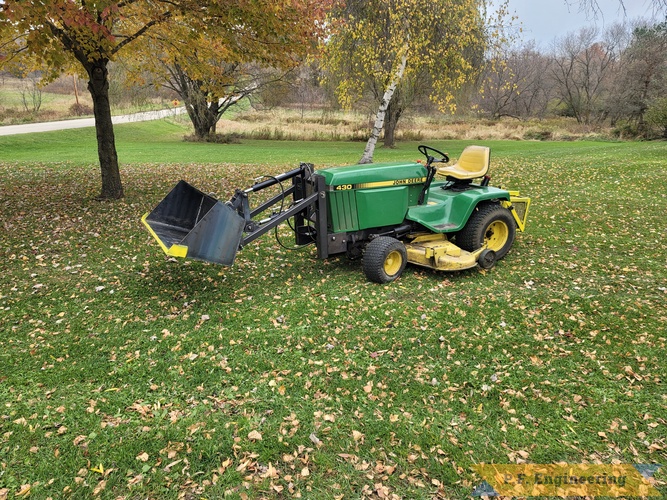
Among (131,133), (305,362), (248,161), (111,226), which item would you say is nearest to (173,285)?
(305,362)

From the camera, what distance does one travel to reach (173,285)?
612cm

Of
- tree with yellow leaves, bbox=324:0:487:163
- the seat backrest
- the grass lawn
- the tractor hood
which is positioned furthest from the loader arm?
tree with yellow leaves, bbox=324:0:487:163

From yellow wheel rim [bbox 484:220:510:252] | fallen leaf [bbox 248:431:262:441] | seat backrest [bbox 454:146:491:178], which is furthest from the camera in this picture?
yellow wheel rim [bbox 484:220:510:252]

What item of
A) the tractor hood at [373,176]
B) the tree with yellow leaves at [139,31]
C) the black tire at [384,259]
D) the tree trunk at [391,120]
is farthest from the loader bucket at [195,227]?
the tree trunk at [391,120]

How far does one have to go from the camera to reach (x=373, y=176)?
5969 millimetres

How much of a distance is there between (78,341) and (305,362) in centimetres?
250

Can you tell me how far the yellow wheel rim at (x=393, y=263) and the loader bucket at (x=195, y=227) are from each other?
2.09 metres

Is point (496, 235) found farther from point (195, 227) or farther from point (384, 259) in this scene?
point (195, 227)

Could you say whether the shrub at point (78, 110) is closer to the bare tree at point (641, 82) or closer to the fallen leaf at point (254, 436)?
the fallen leaf at point (254, 436)

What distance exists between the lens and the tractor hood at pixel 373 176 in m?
5.79

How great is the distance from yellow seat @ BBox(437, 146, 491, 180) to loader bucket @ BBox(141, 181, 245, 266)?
3.35 metres

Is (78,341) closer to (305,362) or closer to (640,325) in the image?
(305,362)

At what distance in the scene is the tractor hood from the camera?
579cm

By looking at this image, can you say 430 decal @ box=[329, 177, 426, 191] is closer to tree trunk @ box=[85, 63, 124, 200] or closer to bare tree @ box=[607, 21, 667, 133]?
tree trunk @ box=[85, 63, 124, 200]
